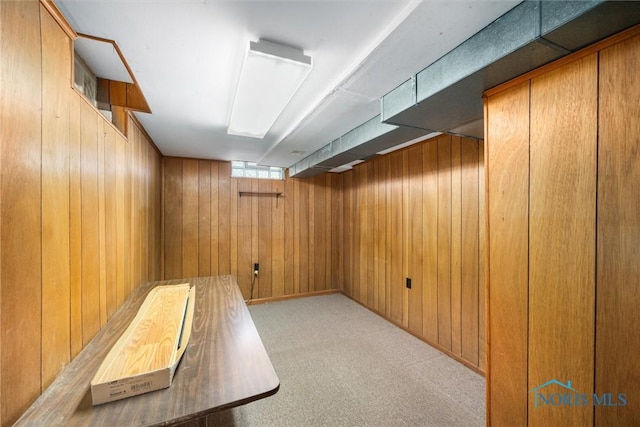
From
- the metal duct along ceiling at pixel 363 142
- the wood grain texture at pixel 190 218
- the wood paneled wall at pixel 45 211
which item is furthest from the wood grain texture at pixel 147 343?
the wood grain texture at pixel 190 218

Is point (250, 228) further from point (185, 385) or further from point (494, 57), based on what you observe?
point (494, 57)

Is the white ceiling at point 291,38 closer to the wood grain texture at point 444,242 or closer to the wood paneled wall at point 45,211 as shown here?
the wood paneled wall at point 45,211

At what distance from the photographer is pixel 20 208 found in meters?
0.77

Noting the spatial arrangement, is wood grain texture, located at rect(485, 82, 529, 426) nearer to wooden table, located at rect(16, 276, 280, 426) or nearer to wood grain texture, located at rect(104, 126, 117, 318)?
wooden table, located at rect(16, 276, 280, 426)

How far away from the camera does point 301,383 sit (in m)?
2.08

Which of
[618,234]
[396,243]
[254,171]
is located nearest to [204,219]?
[254,171]

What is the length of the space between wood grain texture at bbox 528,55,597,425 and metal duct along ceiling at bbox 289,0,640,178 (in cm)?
11

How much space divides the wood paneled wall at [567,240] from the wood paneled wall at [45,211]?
1801mm

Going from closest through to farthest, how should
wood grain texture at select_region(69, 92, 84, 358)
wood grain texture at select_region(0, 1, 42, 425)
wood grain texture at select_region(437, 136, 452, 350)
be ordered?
wood grain texture at select_region(0, 1, 42, 425) → wood grain texture at select_region(69, 92, 84, 358) → wood grain texture at select_region(437, 136, 452, 350)

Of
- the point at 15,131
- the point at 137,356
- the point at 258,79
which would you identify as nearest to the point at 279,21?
the point at 258,79

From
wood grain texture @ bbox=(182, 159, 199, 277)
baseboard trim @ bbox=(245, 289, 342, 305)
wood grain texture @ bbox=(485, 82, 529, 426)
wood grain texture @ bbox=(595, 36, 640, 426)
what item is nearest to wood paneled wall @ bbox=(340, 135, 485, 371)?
baseboard trim @ bbox=(245, 289, 342, 305)

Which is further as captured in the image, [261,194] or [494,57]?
[261,194]

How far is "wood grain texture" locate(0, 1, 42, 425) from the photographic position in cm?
70
